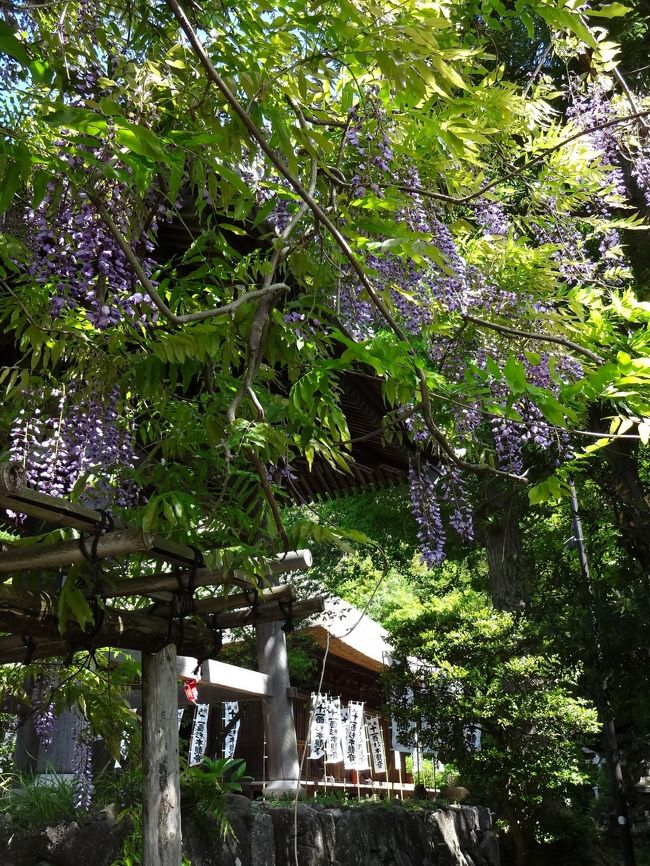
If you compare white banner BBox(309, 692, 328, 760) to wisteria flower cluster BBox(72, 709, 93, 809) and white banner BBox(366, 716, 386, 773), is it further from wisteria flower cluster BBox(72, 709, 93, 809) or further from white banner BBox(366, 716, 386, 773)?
wisteria flower cluster BBox(72, 709, 93, 809)

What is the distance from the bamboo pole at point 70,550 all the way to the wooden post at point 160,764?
0.97m

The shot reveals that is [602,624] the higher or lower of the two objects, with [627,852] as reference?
higher

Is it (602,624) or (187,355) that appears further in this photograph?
(602,624)

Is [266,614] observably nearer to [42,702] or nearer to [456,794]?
[42,702]

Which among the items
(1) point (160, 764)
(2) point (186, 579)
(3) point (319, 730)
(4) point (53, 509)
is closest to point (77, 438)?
(2) point (186, 579)

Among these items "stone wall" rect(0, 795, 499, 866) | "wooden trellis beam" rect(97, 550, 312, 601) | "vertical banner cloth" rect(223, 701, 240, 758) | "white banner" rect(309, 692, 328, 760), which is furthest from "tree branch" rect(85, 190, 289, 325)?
"vertical banner cloth" rect(223, 701, 240, 758)

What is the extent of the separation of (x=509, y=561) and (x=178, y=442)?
10170 millimetres

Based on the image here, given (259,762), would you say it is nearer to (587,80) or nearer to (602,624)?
(602,624)

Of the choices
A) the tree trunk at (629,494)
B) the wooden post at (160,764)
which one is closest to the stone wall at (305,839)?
the wooden post at (160,764)

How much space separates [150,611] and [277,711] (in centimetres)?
761

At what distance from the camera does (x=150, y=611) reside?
294cm

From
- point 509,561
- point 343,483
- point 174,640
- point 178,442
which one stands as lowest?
point 174,640

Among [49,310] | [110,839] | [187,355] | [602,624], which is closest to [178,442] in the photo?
[187,355]

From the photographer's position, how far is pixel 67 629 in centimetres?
262
